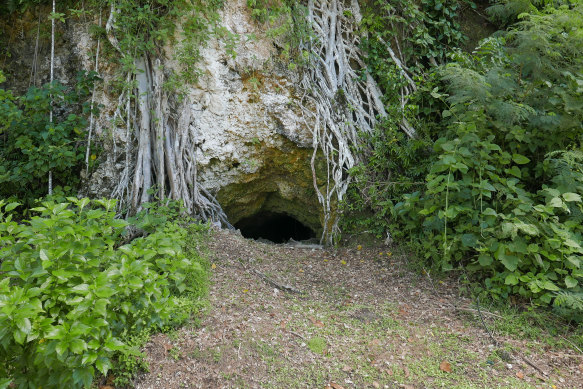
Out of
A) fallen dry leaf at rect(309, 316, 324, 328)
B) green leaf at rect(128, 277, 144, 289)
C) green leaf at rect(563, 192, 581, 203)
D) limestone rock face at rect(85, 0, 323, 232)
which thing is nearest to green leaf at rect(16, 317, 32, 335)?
green leaf at rect(128, 277, 144, 289)

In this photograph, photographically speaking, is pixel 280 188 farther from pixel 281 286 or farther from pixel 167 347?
pixel 167 347

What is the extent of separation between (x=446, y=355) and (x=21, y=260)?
299 cm

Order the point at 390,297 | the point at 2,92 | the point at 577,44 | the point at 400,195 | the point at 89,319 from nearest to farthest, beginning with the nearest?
the point at 89,319 < the point at 577,44 < the point at 390,297 < the point at 2,92 < the point at 400,195

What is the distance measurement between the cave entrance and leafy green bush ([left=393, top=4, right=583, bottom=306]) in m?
3.01

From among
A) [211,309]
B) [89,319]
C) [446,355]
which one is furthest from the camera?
[211,309]

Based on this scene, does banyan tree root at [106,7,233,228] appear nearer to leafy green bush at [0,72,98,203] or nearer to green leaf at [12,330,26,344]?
leafy green bush at [0,72,98,203]

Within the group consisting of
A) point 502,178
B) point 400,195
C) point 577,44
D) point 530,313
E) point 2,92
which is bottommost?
point 530,313

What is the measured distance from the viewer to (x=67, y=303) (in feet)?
6.66

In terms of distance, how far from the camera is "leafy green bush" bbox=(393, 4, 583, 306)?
3307 millimetres

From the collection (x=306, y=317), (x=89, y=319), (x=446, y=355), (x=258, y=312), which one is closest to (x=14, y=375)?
(x=89, y=319)

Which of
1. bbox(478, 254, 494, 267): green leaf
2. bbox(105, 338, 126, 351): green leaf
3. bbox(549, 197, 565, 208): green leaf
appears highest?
bbox(549, 197, 565, 208): green leaf

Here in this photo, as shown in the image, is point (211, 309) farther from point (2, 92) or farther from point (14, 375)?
point (2, 92)

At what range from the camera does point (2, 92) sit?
165 inches

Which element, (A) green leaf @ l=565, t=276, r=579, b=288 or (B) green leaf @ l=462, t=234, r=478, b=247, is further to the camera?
(B) green leaf @ l=462, t=234, r=478, b=247
